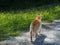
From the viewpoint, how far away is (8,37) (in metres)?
9.59

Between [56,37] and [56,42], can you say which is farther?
[56,37]

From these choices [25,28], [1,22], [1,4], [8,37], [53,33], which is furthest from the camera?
[1,4]

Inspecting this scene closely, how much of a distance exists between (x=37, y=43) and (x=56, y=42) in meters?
0.59

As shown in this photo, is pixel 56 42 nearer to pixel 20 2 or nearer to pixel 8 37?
pixel 8 37

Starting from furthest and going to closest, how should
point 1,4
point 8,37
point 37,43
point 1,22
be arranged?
point 1,4 → point 1,22 → point 8,37 → point 37,43

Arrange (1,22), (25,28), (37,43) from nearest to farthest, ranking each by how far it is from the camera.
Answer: (37,43), (25,28), (1,22)

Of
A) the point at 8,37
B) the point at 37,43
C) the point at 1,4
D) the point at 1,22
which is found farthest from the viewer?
the point at 1,4

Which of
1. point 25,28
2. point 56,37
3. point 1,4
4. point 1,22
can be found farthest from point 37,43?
point 1,4

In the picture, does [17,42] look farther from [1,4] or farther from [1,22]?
[1,4]

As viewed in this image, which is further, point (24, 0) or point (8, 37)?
point (24, 0)

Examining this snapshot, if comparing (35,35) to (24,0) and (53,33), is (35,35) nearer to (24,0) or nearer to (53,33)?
(53,33)

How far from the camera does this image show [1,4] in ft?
90.2

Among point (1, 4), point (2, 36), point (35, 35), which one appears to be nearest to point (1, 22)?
point (2, 36)

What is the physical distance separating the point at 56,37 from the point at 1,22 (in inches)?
135
